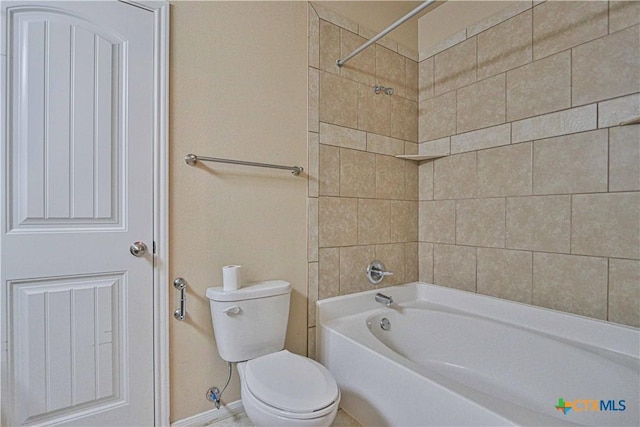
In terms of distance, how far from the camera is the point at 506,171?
1902 mm

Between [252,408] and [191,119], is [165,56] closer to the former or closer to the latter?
[191,119]

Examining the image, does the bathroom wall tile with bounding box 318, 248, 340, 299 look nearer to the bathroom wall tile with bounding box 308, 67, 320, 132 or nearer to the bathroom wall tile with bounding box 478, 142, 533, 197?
the bathroom wall tile with bounding box 308, 67, 320, 132

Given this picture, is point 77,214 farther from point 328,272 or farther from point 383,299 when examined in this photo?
point 383,299

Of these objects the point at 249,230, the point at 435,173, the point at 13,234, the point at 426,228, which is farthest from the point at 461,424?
the point at 13,234

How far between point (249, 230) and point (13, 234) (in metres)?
0.94

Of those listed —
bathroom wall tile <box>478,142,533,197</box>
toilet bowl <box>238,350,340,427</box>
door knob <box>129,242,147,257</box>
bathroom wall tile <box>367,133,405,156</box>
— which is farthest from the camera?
bathroom wall tile <box>367,133,405,156</box>

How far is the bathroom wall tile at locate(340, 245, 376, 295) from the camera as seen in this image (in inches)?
79.5

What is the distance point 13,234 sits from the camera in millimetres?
1202

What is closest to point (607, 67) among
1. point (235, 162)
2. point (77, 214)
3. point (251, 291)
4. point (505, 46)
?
point (505, 46)

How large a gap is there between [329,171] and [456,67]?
1.19m

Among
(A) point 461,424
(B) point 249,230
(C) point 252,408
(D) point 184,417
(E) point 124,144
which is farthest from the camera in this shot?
(B) point 249,230

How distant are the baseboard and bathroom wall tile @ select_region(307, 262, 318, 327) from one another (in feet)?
1.87

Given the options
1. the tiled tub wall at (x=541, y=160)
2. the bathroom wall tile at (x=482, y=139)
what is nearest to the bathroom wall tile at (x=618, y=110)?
the tiled tub wall at (x=541, y=160)

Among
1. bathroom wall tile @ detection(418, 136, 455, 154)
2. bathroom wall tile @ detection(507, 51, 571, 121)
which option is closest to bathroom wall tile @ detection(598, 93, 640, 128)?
bathroom wall tile @ detection(507, 51, 571, 121)
